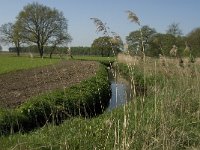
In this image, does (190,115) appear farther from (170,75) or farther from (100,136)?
(100,136)

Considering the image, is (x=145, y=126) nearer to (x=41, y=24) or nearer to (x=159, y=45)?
(x=159, y=45)

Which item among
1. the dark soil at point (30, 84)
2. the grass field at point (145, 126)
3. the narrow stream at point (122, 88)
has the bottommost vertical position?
the dark soil at point (30, 84)

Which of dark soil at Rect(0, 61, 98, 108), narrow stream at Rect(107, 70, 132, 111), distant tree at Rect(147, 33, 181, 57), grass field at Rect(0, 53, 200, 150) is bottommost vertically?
dark soil at Rect(0, 61, 98, 108)

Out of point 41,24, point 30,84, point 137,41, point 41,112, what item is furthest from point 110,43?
point 41,24

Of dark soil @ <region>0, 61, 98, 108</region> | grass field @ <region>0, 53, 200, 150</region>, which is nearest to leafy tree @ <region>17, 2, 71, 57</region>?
dark soil @ <region>0, 61, 98, 108</region>

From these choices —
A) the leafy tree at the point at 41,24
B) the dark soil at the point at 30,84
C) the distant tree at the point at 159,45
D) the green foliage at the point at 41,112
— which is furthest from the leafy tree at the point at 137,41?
the leafy tree at the point at 41,24

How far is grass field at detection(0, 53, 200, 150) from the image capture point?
5.82m

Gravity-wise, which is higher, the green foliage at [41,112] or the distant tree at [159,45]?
the distant tree at [159,45]

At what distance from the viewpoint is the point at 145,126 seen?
6648 mm

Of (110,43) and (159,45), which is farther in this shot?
(159,45)

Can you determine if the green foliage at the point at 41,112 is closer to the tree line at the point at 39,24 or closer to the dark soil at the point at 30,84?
the dark soil at the point at 30,84

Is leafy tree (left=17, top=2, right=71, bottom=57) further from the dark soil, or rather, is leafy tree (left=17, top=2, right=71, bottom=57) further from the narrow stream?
the narrow stream

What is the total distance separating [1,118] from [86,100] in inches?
204

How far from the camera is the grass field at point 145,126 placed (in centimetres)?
582
